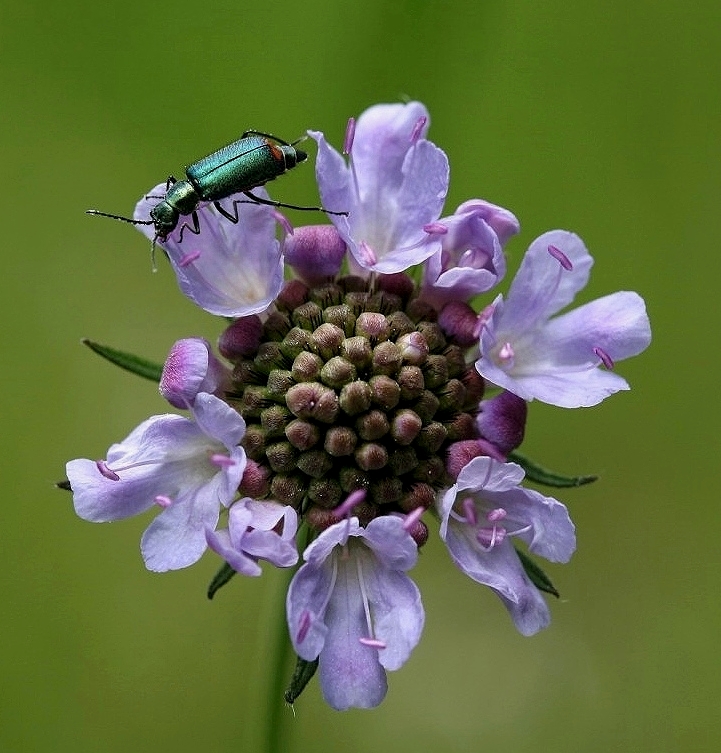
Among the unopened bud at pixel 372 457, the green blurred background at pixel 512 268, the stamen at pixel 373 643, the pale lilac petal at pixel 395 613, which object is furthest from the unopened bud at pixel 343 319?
the green blurred background at pixel 512 268

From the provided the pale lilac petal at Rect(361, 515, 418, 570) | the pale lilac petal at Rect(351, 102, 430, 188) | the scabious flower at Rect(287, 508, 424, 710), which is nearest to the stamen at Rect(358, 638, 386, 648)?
the scabious flower at Rect(287, 508, 424, 710)

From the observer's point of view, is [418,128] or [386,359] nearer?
[386,359]

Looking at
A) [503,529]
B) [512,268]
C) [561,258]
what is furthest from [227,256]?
[512,268]

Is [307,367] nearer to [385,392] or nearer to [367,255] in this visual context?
[385,392]

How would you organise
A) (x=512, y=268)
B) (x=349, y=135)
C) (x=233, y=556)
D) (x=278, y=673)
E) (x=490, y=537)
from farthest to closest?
(x=512, y=268)
(x=278, y=673)
(x=349, y=135)
(x=490, y=537)
(x=233, y=556)

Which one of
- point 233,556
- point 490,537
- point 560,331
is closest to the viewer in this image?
point 233,556

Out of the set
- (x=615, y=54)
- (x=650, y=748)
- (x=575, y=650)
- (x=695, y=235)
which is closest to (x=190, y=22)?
(x=615, y=54)

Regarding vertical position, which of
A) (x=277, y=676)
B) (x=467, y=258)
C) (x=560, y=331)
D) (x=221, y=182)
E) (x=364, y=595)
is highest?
(x=221, y=182)

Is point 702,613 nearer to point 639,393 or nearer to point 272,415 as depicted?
point 639,393

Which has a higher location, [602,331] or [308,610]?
[602,331]
